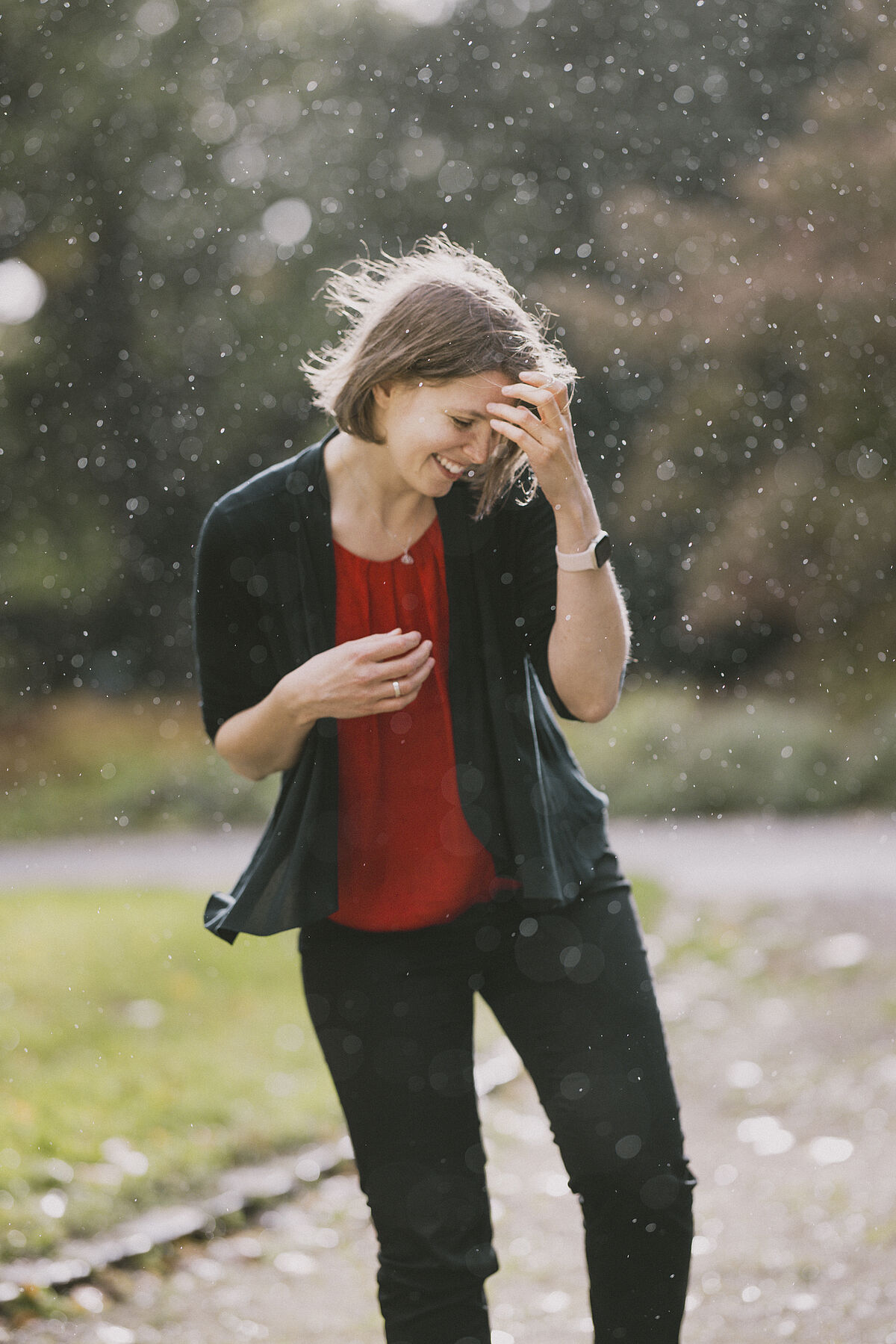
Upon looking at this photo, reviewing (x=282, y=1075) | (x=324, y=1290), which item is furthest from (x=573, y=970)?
(x=282, y=1075)

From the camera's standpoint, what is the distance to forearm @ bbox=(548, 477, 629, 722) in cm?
198

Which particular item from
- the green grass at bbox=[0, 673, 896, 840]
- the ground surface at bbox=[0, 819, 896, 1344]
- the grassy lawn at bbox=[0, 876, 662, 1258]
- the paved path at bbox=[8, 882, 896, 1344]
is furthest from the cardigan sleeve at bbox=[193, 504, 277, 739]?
the green grass at bbox=[0, 673, 896, 840]

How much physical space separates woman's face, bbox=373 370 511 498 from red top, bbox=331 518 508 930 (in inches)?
5.7

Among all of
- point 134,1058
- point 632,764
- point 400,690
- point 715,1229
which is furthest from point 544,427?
point 632,764

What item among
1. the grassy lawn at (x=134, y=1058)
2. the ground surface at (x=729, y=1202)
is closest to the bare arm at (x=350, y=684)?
the ground surface at (x=729, y=1202)

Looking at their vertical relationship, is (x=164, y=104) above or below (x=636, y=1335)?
above

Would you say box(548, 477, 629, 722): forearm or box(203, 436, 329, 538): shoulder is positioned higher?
box(203, 436, 329, 538): shoulder

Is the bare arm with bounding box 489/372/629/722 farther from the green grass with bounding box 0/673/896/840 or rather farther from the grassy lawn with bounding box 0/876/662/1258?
the green grass with bounding box 0/673/896/840

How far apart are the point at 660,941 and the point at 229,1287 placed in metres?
4.06

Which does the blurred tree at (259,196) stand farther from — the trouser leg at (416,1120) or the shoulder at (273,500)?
the trouser leg at (416,1120)

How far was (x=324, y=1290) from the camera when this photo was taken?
12.2 feet

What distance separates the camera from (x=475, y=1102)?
2.12m

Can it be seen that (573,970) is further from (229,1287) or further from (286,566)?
(229,1287)

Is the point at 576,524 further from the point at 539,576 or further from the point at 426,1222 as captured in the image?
the point at 426,1222
